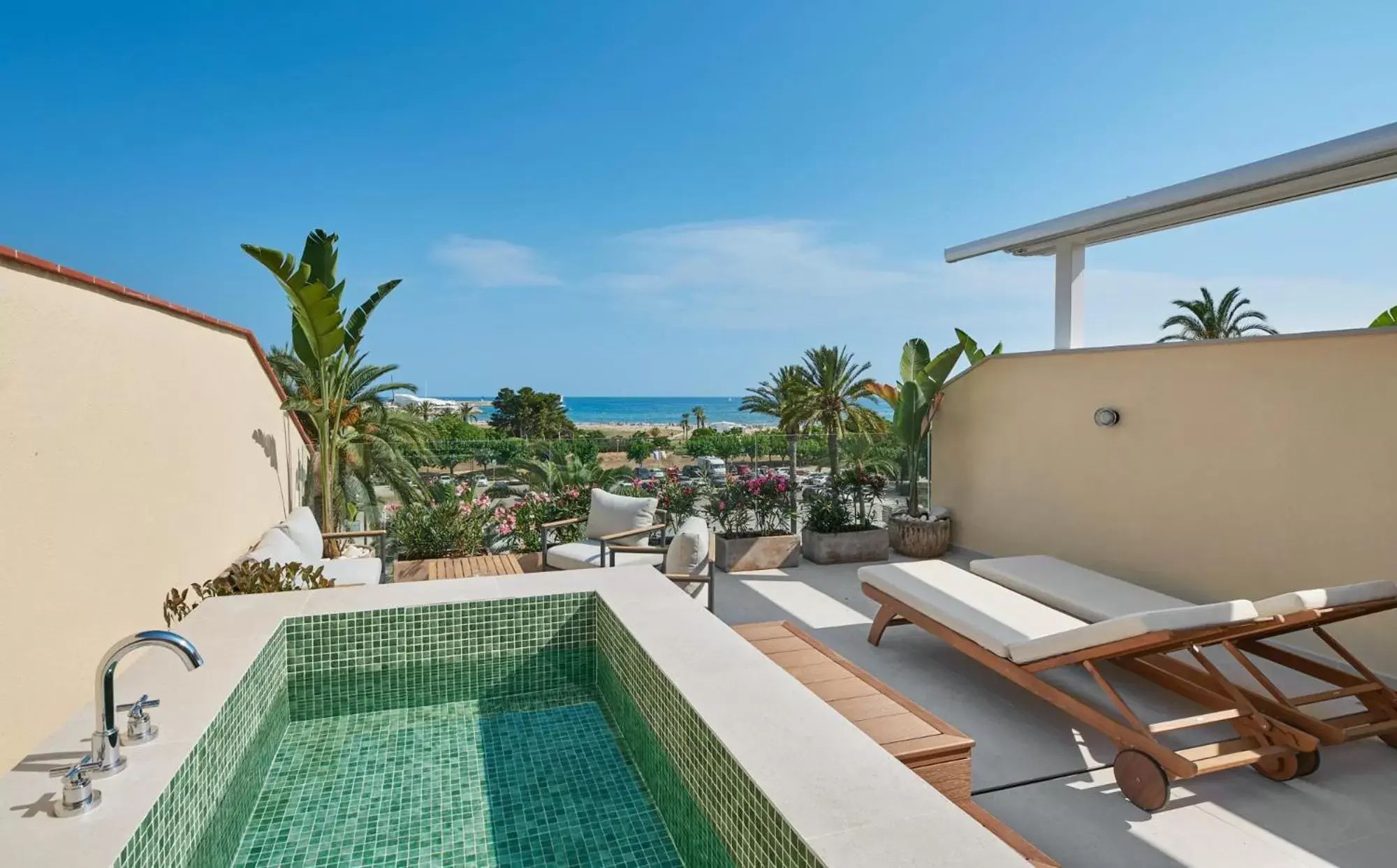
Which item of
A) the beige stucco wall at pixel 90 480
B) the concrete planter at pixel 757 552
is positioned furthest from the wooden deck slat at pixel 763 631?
the concrete planter at pixel 757 552

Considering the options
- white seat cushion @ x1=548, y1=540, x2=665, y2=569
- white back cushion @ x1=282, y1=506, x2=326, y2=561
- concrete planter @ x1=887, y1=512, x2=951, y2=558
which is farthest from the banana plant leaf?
concrete planter @ x1=887, y1=512, x2=951, y2=558

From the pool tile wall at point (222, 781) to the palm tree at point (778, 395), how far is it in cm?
1120

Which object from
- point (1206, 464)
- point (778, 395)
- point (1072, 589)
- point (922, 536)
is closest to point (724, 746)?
point (1072, 589)

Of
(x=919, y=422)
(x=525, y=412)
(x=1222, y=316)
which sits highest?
(x=1222, y=316)

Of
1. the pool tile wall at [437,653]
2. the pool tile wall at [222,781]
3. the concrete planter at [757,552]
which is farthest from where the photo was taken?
the concrete planter at [757,552]

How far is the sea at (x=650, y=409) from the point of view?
73250mm

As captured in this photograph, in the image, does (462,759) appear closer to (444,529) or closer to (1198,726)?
(1198,726)

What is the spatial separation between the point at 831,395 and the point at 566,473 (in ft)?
26.3

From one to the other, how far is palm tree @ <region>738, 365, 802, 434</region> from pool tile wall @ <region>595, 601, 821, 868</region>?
10800 mm

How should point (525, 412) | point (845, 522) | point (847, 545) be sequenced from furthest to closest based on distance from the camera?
point (525, 412) < point (845, 522) < point (847, 545)

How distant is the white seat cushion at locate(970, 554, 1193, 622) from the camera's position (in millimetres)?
4438

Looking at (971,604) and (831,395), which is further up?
(831,395)

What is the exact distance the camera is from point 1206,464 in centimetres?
549

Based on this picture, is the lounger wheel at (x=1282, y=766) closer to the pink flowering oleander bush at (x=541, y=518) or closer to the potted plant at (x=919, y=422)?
the potted plant at (x=919, y=422)
